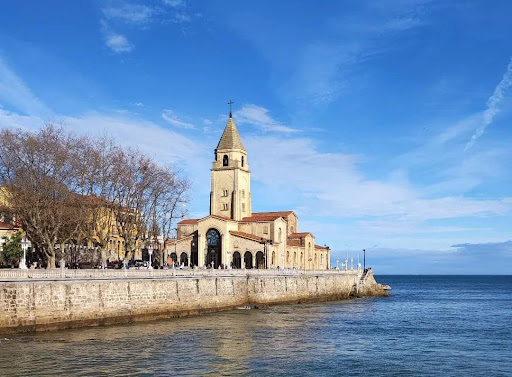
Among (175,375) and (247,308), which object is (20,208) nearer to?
→ (247,308)

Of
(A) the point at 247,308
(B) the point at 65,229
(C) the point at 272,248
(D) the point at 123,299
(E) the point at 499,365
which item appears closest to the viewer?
(E) the point at 499,365

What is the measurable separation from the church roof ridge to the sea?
48541 millimetres

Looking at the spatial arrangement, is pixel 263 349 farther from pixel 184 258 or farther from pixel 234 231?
pixel 184 258

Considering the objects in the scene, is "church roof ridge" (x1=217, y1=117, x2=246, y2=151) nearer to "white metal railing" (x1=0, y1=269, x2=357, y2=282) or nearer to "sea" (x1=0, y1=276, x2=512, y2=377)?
"white metal railing" (x1=0, y1=269, x2=357, y2=282)

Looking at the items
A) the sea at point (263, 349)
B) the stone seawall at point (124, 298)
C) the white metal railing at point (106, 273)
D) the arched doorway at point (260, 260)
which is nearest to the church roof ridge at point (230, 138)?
the arched doorway at point (260, 260)

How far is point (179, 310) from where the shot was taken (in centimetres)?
5697

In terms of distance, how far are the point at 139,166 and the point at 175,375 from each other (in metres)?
42.1

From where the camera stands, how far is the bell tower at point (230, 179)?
338ft

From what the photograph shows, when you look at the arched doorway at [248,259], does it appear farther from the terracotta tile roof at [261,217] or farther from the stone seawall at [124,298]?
the stone seawall at [124,298]

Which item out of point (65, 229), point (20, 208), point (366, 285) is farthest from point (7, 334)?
point (366, 285)

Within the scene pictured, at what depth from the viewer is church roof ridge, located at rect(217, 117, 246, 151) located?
104 meters

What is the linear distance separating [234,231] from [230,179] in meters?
9.86

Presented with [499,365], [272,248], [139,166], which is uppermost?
[139,166]

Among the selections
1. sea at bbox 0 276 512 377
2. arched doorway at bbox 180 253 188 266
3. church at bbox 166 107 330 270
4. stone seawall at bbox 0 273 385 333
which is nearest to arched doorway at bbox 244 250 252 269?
church at bbox 166 107 330 270
